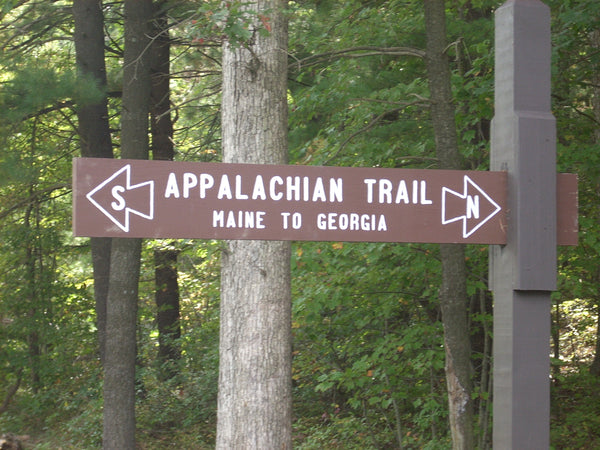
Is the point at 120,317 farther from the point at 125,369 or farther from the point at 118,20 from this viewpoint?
the point at 118,20

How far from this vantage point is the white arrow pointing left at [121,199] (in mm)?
2363

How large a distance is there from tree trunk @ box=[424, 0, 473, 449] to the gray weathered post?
3544 millimetres

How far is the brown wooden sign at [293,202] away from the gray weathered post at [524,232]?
0.09m

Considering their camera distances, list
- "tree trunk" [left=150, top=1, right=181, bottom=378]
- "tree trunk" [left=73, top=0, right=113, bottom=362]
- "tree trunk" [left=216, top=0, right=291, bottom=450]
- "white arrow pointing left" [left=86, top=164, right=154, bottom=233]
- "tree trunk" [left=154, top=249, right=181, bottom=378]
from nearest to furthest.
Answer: "white arrow pointing left" [left=86, top=164, right=154, bottom=233] < "tree trunk" [left=216, top=0, right=291, bottom=450] < "tree trunk" [left=73, top=0, right=113, bottom=362] < "tree trunk" [left=150, top=1, right=181, bottom=378] < "tree trunk" [left=154, top=249, right=181, bottom=378]

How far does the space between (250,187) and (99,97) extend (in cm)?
738

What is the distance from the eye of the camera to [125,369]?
32.2ft

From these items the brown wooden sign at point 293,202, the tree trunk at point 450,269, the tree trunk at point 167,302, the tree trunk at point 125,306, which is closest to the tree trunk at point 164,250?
the tree trunk at point 167,302

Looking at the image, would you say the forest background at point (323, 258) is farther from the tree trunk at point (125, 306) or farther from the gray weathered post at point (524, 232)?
the gray weathered post at point (524, 232)

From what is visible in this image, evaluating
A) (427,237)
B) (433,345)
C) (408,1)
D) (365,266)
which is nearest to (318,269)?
(365,266)

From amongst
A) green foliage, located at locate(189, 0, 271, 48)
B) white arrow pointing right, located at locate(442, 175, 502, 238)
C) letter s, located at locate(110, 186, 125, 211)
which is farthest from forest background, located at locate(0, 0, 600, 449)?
white arrow pointing right, located at locate(442, 175, 502, 238)

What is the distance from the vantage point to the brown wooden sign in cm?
239

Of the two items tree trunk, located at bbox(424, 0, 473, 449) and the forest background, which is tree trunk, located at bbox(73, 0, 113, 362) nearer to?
the forest background

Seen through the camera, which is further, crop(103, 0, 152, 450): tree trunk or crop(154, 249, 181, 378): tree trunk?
crop(154, 249, 181, 378): tree trunk

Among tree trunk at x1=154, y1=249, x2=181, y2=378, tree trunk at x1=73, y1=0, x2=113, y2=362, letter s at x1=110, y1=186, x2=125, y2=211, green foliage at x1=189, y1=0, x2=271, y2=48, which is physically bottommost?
tree trunk at x1=154, y1=249, x2=181, y2=378
